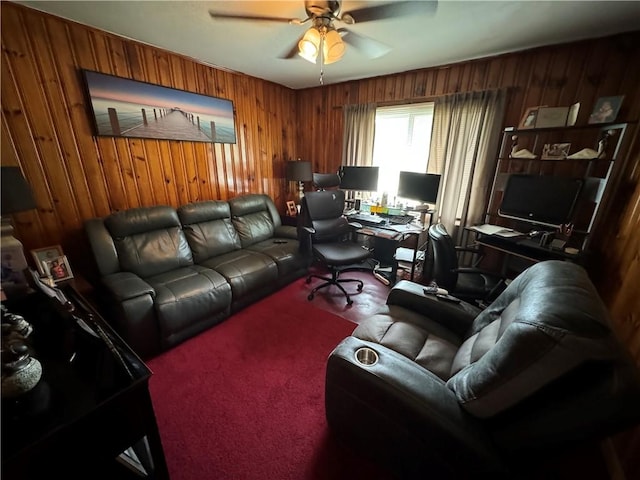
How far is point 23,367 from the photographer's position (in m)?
0.84

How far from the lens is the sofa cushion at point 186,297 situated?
75.7 inches

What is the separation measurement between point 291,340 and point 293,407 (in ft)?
1.98

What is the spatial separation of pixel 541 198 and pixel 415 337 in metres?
1.92

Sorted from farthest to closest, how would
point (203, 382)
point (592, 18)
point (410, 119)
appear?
point (410, 119), point (592, 18), point (203, 382)

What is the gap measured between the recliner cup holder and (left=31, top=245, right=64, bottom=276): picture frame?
2.26 meters

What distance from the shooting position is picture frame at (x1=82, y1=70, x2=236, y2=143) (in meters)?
2.24

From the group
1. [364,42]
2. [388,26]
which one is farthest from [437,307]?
[388,26]

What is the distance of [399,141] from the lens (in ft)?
11.2

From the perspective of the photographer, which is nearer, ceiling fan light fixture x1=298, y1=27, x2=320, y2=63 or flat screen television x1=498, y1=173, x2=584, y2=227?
ceiling fan light fixture x1=298, y1=27, x2=320, y2=63

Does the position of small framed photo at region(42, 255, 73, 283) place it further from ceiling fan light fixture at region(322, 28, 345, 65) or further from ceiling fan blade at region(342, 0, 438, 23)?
ceiling fan blade at region(342, 0, 438, 23)

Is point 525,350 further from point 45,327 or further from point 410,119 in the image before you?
point 410,119

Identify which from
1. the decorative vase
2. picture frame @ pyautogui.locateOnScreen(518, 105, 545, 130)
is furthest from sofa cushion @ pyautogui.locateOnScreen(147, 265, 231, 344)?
picture frame @ pyautogui.locateOnScreen(518, 105, 545, 130)

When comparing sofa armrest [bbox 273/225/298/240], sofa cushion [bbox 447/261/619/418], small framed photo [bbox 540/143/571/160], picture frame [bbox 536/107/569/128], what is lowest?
sofa armrest [bbox 273/225/298/240]

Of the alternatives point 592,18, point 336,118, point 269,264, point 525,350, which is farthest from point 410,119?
point 525,350
